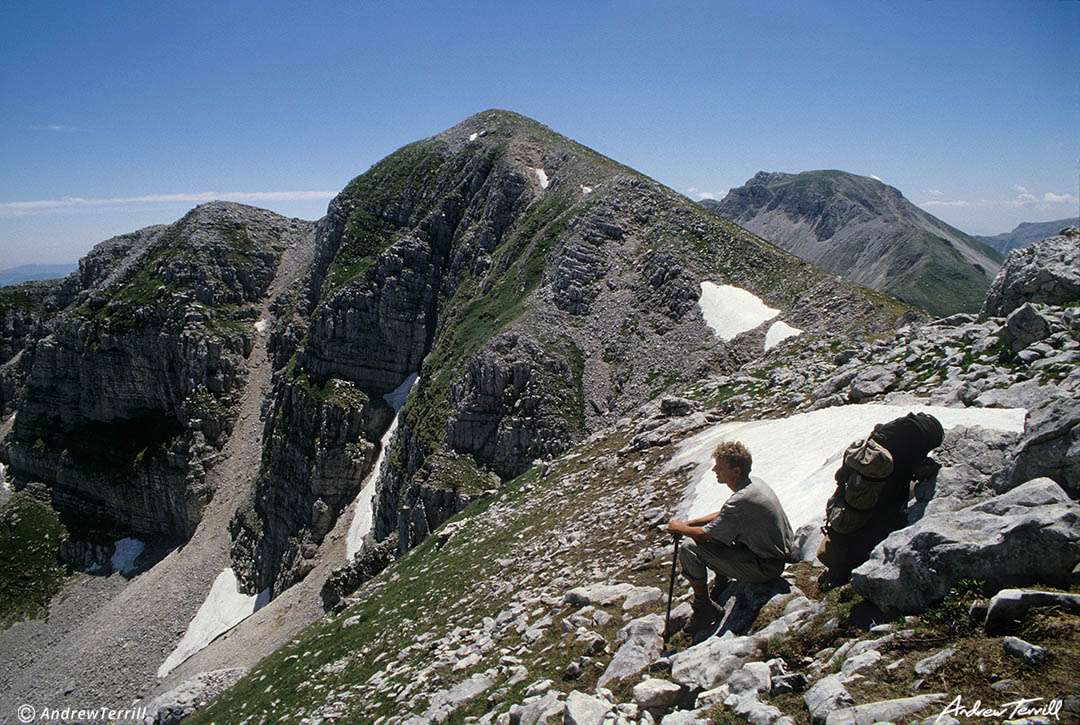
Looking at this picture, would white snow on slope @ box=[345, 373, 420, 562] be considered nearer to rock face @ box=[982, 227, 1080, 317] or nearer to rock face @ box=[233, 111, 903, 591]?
rock face @ box=[233, 111, 903, 591]

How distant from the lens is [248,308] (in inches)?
4072

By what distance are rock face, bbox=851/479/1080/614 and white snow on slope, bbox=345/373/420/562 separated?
63944 millimetres

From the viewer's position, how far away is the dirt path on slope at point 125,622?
196 feet

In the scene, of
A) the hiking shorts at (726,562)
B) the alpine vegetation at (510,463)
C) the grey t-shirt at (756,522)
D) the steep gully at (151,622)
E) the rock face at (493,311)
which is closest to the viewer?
the alpine vegetation at (510,463)

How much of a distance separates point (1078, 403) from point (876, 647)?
462 cm

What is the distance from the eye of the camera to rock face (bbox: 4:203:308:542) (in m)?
87.4

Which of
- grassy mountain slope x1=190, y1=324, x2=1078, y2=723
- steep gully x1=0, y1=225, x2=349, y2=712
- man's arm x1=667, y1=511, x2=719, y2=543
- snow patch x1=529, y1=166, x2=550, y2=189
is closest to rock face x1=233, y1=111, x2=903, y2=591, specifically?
snow patch x1=529, y1=166, x2=550, y2=189

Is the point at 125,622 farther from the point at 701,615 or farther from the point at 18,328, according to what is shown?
Answer: the point at 18,328

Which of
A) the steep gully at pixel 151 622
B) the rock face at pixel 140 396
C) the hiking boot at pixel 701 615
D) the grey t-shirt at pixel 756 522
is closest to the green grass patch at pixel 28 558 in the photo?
the steep gully at pixel 151 622

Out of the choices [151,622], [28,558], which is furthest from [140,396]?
[151,622]

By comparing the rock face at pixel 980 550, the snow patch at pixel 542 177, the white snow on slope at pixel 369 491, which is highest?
the snow patch at pixel 542 177

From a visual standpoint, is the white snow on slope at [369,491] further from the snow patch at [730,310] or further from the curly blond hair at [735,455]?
the curly blond hair at [735,455]

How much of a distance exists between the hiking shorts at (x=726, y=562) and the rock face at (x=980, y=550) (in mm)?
1620

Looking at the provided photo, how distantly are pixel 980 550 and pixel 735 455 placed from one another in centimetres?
337
